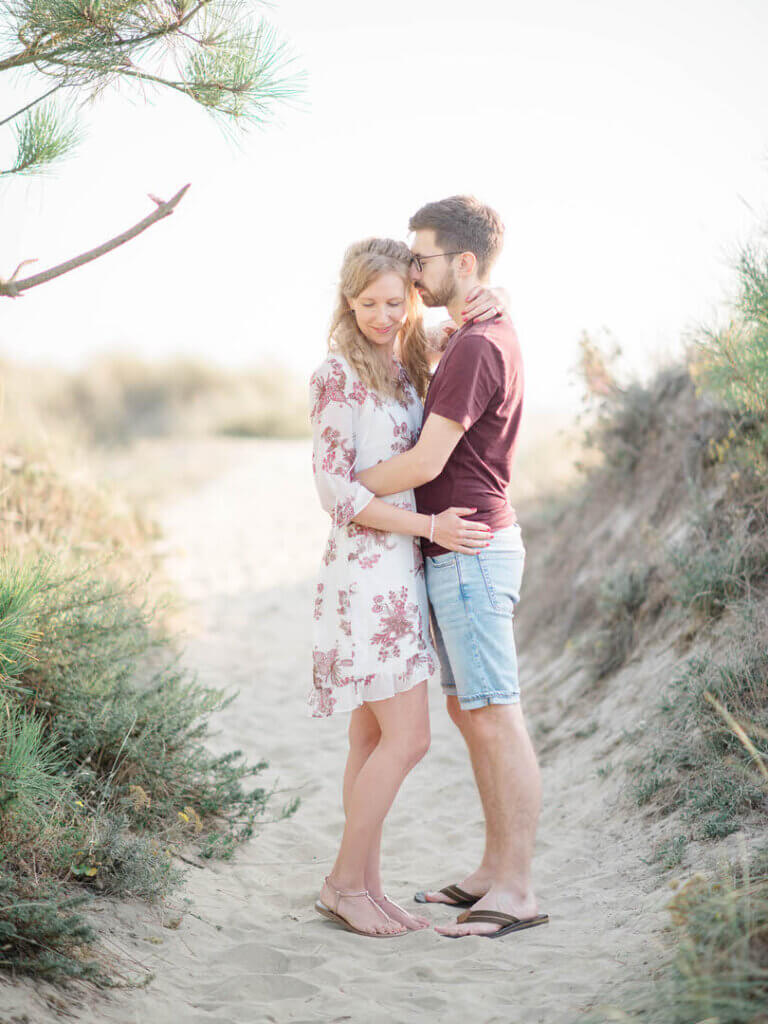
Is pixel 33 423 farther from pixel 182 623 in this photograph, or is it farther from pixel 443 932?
pixel 443 932

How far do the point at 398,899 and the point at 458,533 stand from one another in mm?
1474

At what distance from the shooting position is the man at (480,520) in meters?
2.91

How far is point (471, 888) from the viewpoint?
326cm

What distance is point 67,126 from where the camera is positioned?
3252 millimetres

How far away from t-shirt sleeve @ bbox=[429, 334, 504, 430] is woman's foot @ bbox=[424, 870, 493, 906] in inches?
64.5

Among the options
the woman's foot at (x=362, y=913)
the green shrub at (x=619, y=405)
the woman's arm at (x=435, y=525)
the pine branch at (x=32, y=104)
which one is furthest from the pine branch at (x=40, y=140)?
the green shrub at (x=619, y=405)

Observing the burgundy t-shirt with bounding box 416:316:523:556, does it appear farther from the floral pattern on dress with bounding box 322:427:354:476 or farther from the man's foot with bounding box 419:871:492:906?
the man's foot with bounding box 419:871:492:906

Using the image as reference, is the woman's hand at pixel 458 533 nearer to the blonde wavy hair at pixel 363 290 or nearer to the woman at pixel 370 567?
the woman at pixel 370 567

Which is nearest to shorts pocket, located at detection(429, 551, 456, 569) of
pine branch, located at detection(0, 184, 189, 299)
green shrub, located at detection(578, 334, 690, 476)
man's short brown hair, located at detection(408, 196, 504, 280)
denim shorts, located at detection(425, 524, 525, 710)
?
denim shorts, located at detection(425, 524, 525, 710)

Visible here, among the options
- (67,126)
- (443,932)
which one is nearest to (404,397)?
(67,126)

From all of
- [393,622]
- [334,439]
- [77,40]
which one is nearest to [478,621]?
[393,622]

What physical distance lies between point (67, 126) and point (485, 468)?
1.93m

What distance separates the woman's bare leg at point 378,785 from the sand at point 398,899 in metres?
0.10

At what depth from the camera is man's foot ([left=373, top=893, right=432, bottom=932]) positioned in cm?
306
